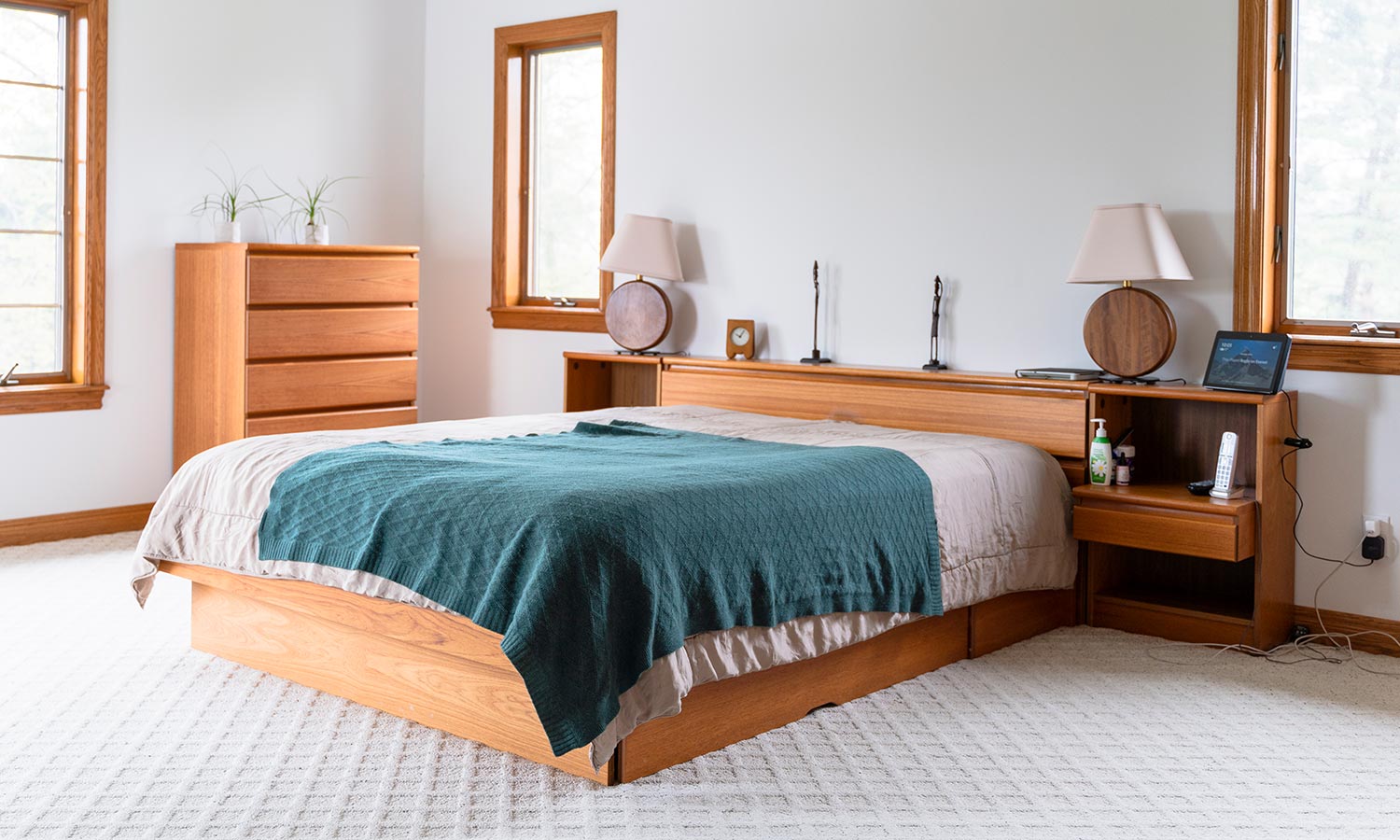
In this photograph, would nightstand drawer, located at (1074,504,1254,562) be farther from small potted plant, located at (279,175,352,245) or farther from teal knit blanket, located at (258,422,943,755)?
small potted plant, located at (279,175,352,245)

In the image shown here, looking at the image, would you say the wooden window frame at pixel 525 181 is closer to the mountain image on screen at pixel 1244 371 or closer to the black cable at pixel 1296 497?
the mountain image on screen at pixel 1244 371

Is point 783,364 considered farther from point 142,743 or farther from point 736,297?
point 142,743

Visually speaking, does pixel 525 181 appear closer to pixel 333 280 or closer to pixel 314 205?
pixel 314 205

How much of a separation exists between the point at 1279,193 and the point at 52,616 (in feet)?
12.5

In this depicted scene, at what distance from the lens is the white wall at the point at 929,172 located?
3906mm

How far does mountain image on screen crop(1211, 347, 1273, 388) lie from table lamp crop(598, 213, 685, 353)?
211cm

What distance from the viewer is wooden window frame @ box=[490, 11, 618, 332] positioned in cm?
541

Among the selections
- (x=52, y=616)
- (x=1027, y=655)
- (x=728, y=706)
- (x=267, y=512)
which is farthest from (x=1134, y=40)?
(x=52, y=616)

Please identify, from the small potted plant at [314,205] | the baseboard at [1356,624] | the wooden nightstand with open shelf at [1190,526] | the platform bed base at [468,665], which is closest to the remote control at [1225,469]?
the wooden nightstand with open shelf at [1190,526]

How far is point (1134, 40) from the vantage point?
4047mm

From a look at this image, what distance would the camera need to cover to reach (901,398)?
4316 mm

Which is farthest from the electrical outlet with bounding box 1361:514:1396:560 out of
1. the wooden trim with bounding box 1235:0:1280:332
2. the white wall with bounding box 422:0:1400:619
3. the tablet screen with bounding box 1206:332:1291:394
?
the wooden trim with bounding box 1235:0:1280:332

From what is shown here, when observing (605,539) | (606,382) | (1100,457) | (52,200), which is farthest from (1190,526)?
(52,200)

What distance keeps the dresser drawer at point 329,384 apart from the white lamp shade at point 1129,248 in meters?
2.88
